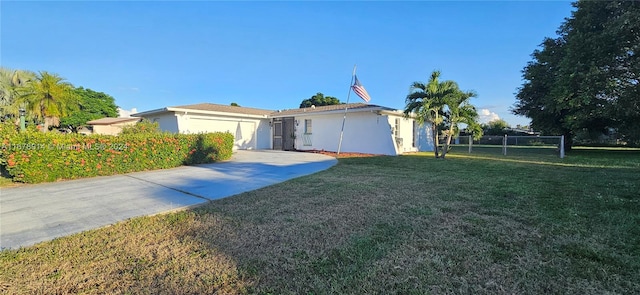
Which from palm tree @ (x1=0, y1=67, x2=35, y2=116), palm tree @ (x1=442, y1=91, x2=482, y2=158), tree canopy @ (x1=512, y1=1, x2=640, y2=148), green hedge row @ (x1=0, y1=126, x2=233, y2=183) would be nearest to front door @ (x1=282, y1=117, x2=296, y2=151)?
green hedge row @ (x1=0, y1=126, x2=233, y2=183)

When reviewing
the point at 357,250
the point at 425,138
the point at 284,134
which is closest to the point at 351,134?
the point at 284,134

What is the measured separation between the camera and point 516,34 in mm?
11719

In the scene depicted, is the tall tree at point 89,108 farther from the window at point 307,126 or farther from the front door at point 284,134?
the window at point 307,126

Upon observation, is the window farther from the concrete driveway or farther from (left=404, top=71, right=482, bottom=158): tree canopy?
the concrete driveway

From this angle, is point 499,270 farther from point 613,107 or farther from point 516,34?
point 613,107

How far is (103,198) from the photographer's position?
5.13 metres

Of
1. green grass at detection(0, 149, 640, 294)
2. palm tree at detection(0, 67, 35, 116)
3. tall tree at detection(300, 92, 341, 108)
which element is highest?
tall tree at detection(300, 92, 341, 108)

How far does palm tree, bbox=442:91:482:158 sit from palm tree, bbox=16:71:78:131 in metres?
22.2

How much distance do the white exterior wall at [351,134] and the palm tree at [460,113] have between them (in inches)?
115

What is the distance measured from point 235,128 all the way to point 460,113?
42.0 feet

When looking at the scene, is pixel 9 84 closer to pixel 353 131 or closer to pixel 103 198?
pixel 103 198

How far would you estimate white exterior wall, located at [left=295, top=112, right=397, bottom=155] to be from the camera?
46.6 ft

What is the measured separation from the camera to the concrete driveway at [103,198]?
3613mm

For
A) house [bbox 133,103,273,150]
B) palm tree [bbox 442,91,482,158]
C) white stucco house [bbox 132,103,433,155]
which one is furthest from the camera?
house [bbox 133,103,273,150]
